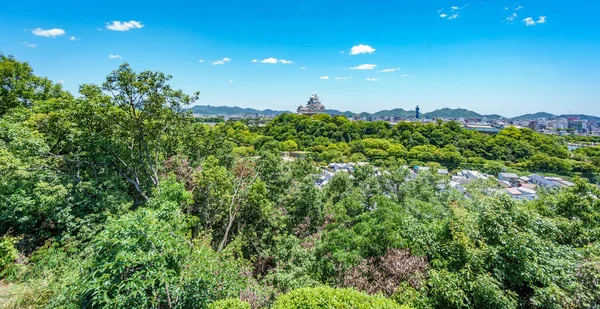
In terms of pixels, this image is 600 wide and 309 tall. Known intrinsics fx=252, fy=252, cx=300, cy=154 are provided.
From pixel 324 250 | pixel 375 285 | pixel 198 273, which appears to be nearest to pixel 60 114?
pixel 198 273

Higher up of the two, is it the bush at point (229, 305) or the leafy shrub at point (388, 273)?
the bush at point (229, 305)

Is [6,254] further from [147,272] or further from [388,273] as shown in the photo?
[388,273]

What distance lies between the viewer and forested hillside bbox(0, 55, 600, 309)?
163 inches

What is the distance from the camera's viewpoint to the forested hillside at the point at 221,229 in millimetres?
4137

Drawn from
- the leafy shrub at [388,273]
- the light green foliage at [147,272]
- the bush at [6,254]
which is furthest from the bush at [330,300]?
the bush at [6,254]

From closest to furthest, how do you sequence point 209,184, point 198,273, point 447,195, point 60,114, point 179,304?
point 179,304, point 198,273, point 60,114, point 209,184, point 447,195

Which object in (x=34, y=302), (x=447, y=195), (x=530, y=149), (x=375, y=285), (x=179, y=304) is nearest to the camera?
(x=179, y=304)

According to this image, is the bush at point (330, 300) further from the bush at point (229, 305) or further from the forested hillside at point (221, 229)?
the bush at point (229, 305)

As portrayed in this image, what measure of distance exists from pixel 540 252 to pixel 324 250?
4242 millimetres

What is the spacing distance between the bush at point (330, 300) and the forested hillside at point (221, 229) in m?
0.03

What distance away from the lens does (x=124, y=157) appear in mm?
9406

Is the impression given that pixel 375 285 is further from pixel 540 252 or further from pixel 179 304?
pixel 179 304

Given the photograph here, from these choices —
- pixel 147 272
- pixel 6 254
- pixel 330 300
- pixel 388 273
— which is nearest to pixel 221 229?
pixel 6 254

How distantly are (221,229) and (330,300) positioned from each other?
23.8 ft
